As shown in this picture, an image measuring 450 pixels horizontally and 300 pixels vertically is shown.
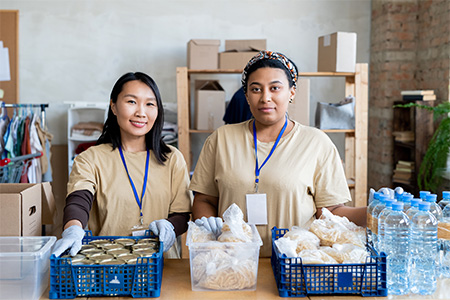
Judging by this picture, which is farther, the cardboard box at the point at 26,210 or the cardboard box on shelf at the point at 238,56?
the cardboard box on shelf at the point at 238,56

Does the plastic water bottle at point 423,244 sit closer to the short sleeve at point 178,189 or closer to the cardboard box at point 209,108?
the short sleeve at point 178,189

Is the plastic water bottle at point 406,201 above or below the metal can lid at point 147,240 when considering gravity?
above

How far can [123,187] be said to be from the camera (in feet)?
6.74

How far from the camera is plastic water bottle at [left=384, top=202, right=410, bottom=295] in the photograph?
157cm

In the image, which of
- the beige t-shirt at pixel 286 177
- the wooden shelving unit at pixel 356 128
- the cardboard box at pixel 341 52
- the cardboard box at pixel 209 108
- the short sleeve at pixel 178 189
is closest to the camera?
the beige t-shirt at pixel 286 177

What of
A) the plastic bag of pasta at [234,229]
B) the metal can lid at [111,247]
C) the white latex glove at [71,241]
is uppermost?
the plastic bag of pasta at [234,229]

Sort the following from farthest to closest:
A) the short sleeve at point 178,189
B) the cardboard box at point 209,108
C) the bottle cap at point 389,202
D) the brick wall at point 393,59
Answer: the brick wall at point 393,59
the cardboard box at point 209,108
the short sleeve at point 178,189
the bottle cap at point 389,202

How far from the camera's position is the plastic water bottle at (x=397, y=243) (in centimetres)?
157

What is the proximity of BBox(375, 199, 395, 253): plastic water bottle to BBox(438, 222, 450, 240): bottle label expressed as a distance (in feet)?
0.67

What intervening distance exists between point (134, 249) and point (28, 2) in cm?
405

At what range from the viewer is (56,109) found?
5.02 meters

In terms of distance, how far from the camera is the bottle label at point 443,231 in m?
1.67

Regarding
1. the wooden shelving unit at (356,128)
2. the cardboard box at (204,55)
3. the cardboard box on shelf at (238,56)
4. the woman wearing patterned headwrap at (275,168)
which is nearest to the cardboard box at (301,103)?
the wooden shelving unit at (356,128)

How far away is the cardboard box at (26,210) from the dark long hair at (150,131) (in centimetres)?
34
